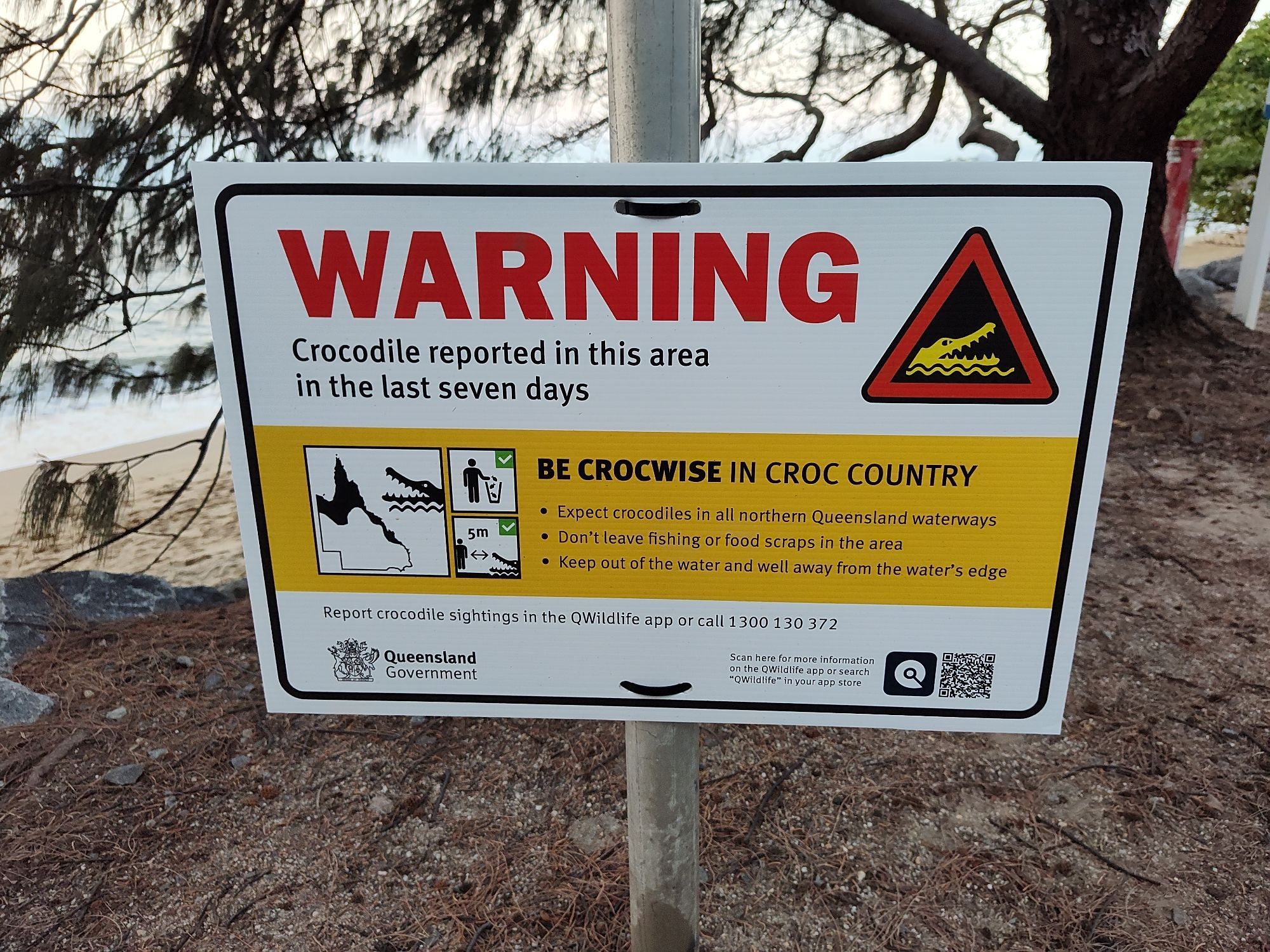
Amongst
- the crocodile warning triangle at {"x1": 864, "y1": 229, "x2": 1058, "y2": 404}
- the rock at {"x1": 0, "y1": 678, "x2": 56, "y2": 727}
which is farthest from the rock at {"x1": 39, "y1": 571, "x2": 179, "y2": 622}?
the crocodile warning triangle at {"x1": 864, "y1": 229, "x2": 1058, "y2": 404}

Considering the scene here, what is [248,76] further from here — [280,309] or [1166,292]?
[1166,292]

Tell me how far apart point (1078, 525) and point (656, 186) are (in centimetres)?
61

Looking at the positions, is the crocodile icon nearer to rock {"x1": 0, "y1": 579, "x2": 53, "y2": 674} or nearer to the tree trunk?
rock {"x1": 0, "y1": 579, "x2": 53, "y2": 674}

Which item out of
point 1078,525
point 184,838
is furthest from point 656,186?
point 184,838

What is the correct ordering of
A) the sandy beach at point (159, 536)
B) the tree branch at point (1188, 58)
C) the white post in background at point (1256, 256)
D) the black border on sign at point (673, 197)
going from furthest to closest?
the white post in background at point (1256, 256)
the sandy beach at point (159, 536)
the tree branch at point (1188, 58)
the black border on sign at point (673, 197)

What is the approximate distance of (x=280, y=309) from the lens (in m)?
0.95

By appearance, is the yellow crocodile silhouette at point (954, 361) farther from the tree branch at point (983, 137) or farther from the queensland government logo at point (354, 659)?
the tree branch at point (983, 137)

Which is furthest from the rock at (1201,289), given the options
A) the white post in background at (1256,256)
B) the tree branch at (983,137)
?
the tree branch at (983,137)

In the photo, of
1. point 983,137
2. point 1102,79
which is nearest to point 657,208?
point 1102,79

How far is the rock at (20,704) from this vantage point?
85.4 inches

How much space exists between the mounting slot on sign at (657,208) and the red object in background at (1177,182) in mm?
10143

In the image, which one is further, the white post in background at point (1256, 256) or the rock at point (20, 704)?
the white post in background at point (1256, 256)

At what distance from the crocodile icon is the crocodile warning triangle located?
51 centimetres

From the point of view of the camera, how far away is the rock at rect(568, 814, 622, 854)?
5.78 ft
